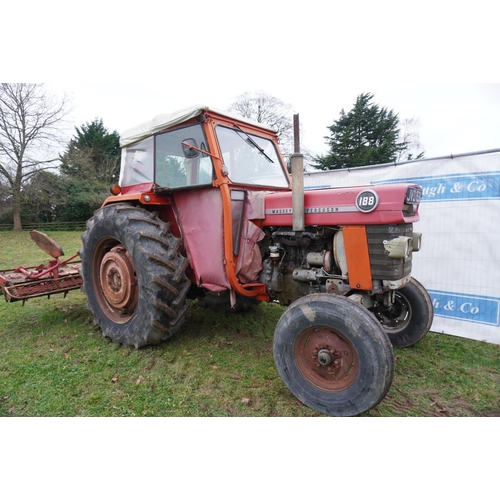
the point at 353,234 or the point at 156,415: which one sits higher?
the point at 353,234

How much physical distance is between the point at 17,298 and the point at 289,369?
118 inches

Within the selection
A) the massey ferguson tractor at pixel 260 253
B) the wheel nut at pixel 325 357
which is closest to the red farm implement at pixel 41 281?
the massey ferguson tractor at pixel 260 253

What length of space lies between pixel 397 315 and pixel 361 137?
18.1 meters

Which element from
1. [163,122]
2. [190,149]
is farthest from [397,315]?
[163,122]

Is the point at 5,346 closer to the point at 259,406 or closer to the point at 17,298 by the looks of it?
the point at 17,298

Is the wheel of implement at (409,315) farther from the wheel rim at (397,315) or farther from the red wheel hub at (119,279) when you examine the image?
the red wheel hub at (119,279)

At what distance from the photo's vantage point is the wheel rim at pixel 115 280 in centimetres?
347

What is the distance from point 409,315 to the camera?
11.5 ft

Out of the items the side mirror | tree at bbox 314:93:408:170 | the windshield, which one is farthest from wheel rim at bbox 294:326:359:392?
tree at bbox 314:93:408:170

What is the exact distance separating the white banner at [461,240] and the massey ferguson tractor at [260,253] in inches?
43.7

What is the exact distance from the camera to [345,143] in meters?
19.0

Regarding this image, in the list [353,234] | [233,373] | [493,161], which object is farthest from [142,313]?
[493,161]

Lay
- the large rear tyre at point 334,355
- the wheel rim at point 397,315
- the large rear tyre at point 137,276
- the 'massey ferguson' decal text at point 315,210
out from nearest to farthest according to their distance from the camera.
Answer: the large rear tyre at point 334,355 → the 'massey ferguson' decal text at point 315,210 → the large rear tyre at point 137,276 → the wheel rim at point 397,315

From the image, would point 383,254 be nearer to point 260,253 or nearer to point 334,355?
point 334,355
